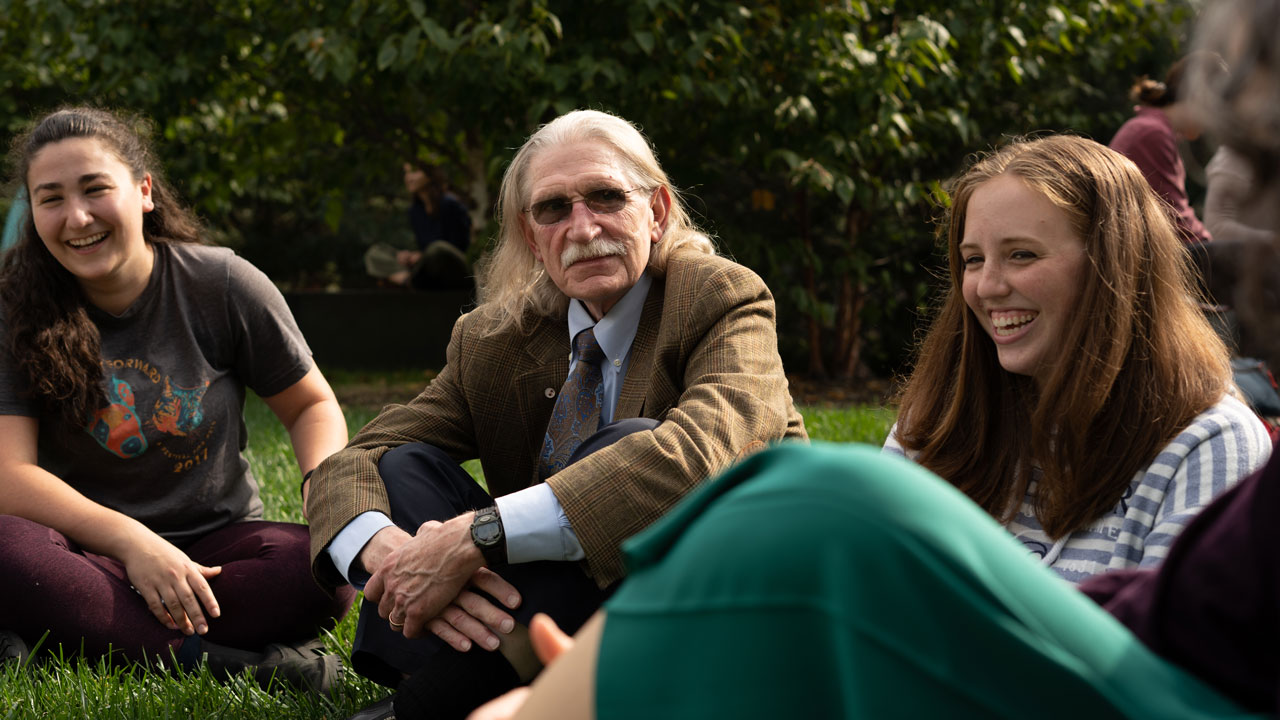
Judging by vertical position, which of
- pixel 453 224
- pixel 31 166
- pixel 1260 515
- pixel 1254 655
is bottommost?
pixel 453 224

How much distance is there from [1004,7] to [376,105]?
4719mm

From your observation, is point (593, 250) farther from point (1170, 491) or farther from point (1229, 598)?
point (1229, 598)

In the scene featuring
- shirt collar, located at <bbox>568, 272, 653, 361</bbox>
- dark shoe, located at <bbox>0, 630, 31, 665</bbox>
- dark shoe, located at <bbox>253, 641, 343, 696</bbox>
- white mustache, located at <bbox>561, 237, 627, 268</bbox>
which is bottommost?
dark shoe, located at <bbox>253, 641, 343, 696</bbox>

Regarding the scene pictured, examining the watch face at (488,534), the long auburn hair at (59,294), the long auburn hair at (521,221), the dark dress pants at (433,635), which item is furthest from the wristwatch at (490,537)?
the long auburn hair at (59,294)

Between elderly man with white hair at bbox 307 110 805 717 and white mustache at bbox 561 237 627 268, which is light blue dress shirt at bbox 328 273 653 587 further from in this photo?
white mustache at bbox 561 237 627 268

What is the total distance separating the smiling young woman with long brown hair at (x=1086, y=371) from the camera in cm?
215

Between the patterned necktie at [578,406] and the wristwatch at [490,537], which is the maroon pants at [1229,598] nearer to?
the wristwatch at [490,537]

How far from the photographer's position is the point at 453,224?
10.8 metres

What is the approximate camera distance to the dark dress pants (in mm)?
2391

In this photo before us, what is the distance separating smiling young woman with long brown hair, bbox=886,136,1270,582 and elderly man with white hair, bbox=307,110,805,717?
1.73 feet

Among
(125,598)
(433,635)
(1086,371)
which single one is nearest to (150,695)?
(125,598)

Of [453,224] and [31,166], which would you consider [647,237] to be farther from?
[453,224]

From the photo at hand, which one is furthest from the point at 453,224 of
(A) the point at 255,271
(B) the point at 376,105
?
(A) the point at 255,271

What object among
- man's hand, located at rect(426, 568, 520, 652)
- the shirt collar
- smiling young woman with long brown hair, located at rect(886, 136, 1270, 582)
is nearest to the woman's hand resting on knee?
man's hand, located at rect(426, 568, 520, 652)
